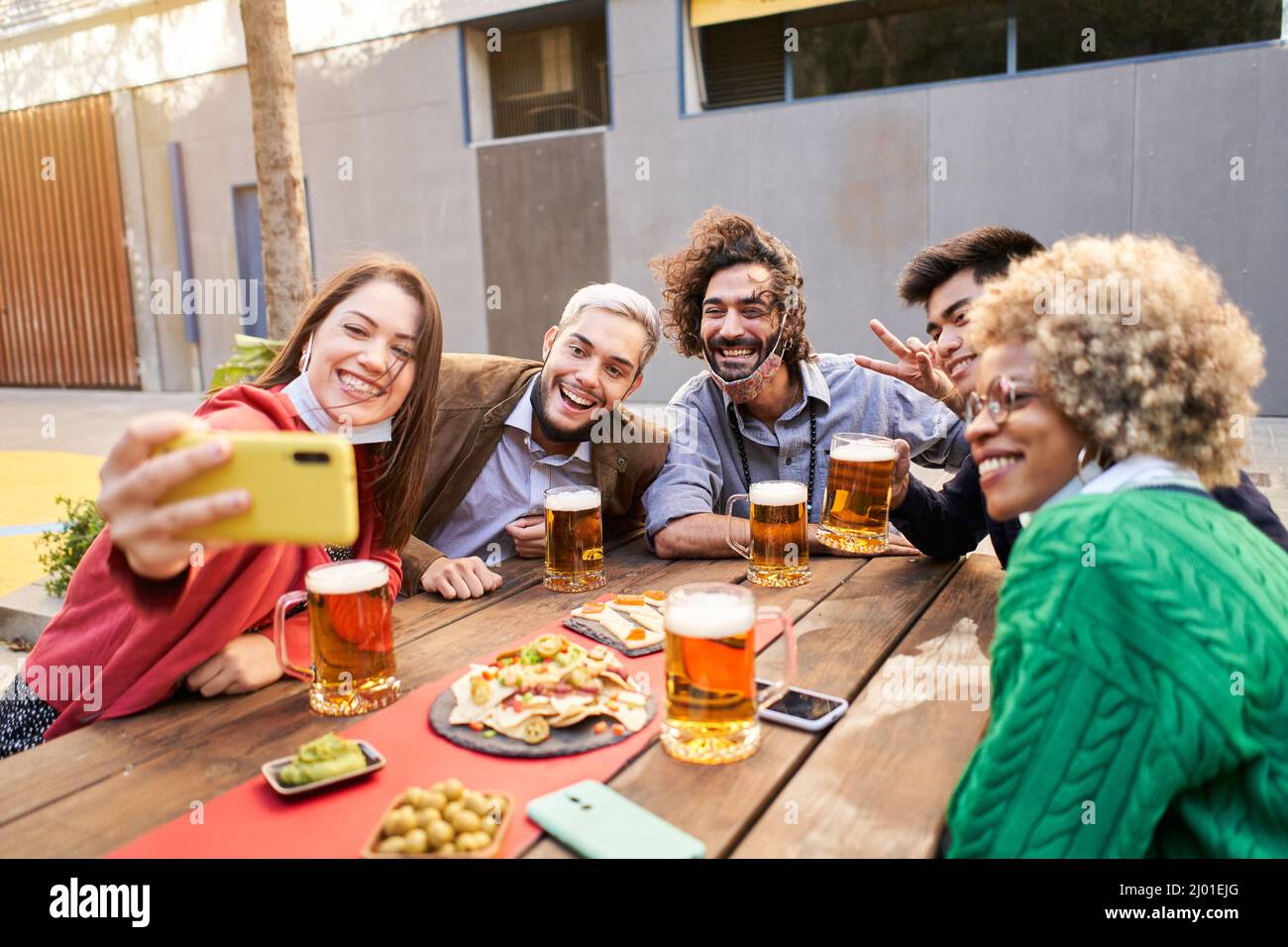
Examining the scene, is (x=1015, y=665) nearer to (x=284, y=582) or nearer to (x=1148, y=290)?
(x=1148, y=290)

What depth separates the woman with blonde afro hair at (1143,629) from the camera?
1.15m

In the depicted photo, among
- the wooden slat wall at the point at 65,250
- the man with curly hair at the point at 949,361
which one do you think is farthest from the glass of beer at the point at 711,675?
the wooden slat wall at the point at 65,250

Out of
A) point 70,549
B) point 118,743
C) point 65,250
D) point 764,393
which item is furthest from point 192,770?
point 65,250

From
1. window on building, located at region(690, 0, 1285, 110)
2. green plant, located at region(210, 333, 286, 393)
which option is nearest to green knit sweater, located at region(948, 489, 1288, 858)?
green plant, located at region(210, 333, 286, 393)

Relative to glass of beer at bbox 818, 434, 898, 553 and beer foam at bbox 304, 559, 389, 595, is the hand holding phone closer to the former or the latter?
beer foam at bbox 304, 559, 389, 595

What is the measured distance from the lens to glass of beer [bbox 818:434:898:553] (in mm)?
2389

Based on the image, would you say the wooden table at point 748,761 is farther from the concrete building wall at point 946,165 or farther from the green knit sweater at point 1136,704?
the concrete building wall at point 946,165

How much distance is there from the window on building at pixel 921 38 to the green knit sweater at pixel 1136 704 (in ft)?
32.0

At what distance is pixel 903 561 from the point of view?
8.70 feet

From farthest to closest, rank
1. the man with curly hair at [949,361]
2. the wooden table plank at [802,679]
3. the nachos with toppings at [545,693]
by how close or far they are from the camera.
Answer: the man with curly hair at [949,361] < the nachos with toppings at [545,693] < the wooden table plank at [802,679]

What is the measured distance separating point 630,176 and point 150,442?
34.6 ft
